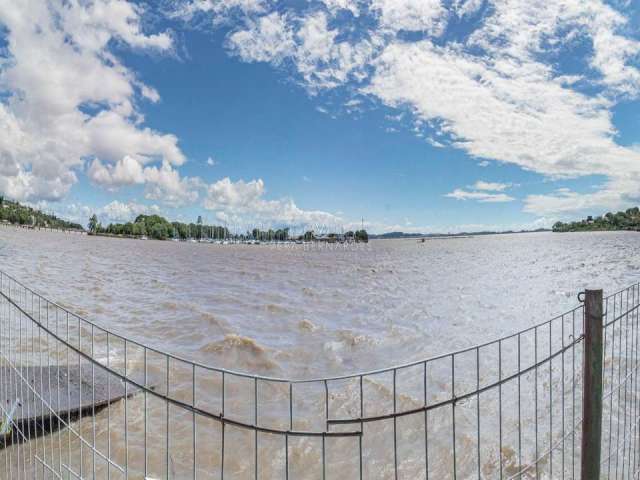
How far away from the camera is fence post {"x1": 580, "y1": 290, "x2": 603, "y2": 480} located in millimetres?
2943

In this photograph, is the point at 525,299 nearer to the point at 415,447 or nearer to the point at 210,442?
the point at 415,447

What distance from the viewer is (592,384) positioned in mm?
3027

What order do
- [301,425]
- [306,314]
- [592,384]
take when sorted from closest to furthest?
[592,384] → [301,425] → [306,314]

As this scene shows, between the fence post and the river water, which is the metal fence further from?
the river water

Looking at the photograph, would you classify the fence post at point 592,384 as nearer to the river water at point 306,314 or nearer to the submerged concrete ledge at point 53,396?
the river water at point 306,314

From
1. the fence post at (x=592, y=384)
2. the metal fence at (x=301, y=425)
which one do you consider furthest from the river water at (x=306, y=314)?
the fence post at (x=592, y=384)

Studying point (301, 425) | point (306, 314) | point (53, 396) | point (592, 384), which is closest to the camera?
point (592, 384)

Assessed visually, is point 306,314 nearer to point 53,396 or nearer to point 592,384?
point 53,396

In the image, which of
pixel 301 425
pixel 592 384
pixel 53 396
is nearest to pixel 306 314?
pixel 301 425

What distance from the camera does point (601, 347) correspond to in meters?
2.95

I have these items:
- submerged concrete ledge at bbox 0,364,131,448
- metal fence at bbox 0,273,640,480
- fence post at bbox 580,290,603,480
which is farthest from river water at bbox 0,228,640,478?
fence post at bbox 580,290,603,480

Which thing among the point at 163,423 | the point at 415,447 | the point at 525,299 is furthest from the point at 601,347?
the point at 525,299

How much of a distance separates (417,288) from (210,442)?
1694cm

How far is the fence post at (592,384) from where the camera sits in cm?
294
